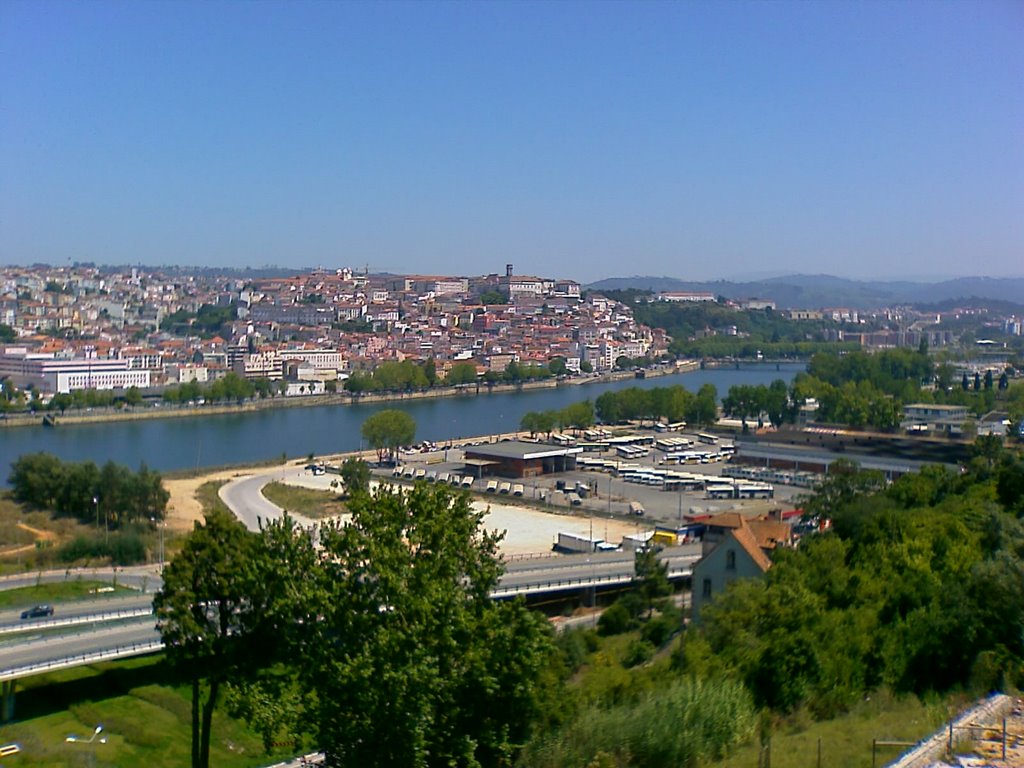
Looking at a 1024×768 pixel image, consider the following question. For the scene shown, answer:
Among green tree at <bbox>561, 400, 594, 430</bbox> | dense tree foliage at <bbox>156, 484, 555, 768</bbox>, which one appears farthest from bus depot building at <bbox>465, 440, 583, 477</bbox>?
dense tree foliage at <bbox>156, 484, 555, 768</bbox>

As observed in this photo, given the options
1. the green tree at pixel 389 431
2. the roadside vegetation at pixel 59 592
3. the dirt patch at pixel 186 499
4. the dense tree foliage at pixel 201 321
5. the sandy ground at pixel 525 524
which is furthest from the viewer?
the dense tree foliage at pixel 201 321

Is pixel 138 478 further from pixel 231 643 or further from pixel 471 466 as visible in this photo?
pixel 231 643

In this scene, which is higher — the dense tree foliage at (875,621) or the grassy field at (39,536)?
Result: the dense tree foliage at (875,621)

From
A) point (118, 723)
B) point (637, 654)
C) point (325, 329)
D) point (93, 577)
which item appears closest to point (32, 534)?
point (93, 577)

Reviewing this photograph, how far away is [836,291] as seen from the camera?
6775cm

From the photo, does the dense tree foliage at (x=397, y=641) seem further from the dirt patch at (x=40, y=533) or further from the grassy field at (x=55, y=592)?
the dirt patch at (x=40, y=533)

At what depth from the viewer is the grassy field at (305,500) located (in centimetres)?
676

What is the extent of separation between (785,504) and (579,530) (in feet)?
5.02

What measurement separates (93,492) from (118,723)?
135 inches

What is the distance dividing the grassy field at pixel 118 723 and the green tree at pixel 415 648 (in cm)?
91

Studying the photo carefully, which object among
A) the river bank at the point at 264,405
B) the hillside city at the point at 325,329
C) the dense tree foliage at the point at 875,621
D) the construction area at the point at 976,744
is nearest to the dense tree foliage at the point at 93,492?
the dense tree foliage at the point at 875,621

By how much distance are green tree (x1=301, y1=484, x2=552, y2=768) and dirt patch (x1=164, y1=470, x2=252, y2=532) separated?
388 centimetres

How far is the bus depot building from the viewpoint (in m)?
8.25

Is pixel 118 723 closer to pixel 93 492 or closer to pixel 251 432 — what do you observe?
pixel 93 492
